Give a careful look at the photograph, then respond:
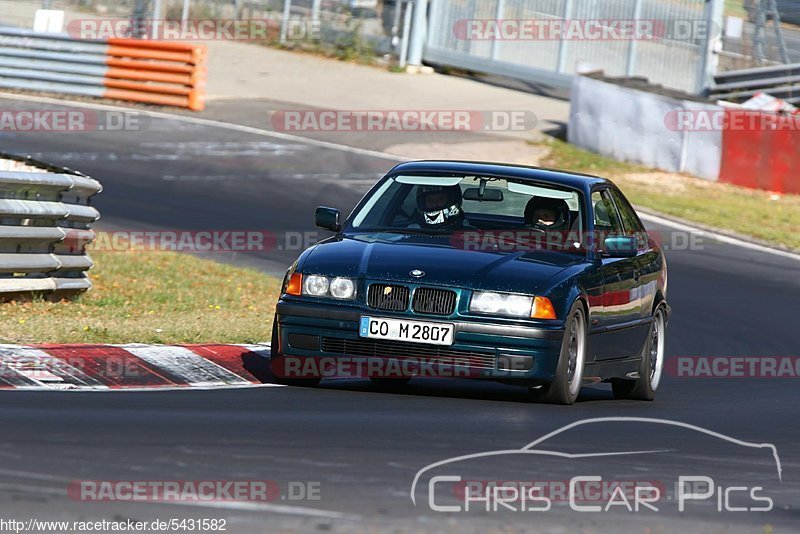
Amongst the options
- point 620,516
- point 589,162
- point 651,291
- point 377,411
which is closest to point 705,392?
point 651,291

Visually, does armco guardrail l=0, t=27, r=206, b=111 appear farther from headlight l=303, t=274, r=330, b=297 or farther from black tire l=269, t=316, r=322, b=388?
headlight l=303, t=274, r=330, b=297

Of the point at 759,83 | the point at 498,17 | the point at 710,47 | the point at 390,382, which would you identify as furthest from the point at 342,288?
the point at 498,17

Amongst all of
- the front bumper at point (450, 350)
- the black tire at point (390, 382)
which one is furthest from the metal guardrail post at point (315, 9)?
the front bumper at point (450, 350)

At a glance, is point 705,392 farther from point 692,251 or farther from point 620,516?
point 692,251

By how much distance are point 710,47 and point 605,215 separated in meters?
19.7

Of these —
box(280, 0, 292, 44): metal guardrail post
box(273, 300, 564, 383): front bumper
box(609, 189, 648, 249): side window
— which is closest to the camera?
box(273, 300, 564, 383): front bumper

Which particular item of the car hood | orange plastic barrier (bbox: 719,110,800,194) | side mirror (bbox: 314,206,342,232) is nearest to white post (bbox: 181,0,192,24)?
orange plastic barrier (bbox: 719,110,800,194)

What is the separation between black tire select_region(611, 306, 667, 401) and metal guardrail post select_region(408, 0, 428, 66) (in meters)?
22.9

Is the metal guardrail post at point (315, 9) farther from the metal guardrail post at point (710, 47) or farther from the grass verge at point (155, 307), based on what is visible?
the grass verge at point (155, 307)

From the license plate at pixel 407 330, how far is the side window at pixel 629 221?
2358mm

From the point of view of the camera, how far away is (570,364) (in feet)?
27.5

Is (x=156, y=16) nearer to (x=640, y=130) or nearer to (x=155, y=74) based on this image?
(x=155, y=74)

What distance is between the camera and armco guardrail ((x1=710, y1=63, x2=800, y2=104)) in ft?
89.5

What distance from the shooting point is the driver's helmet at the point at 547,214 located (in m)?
9.04
